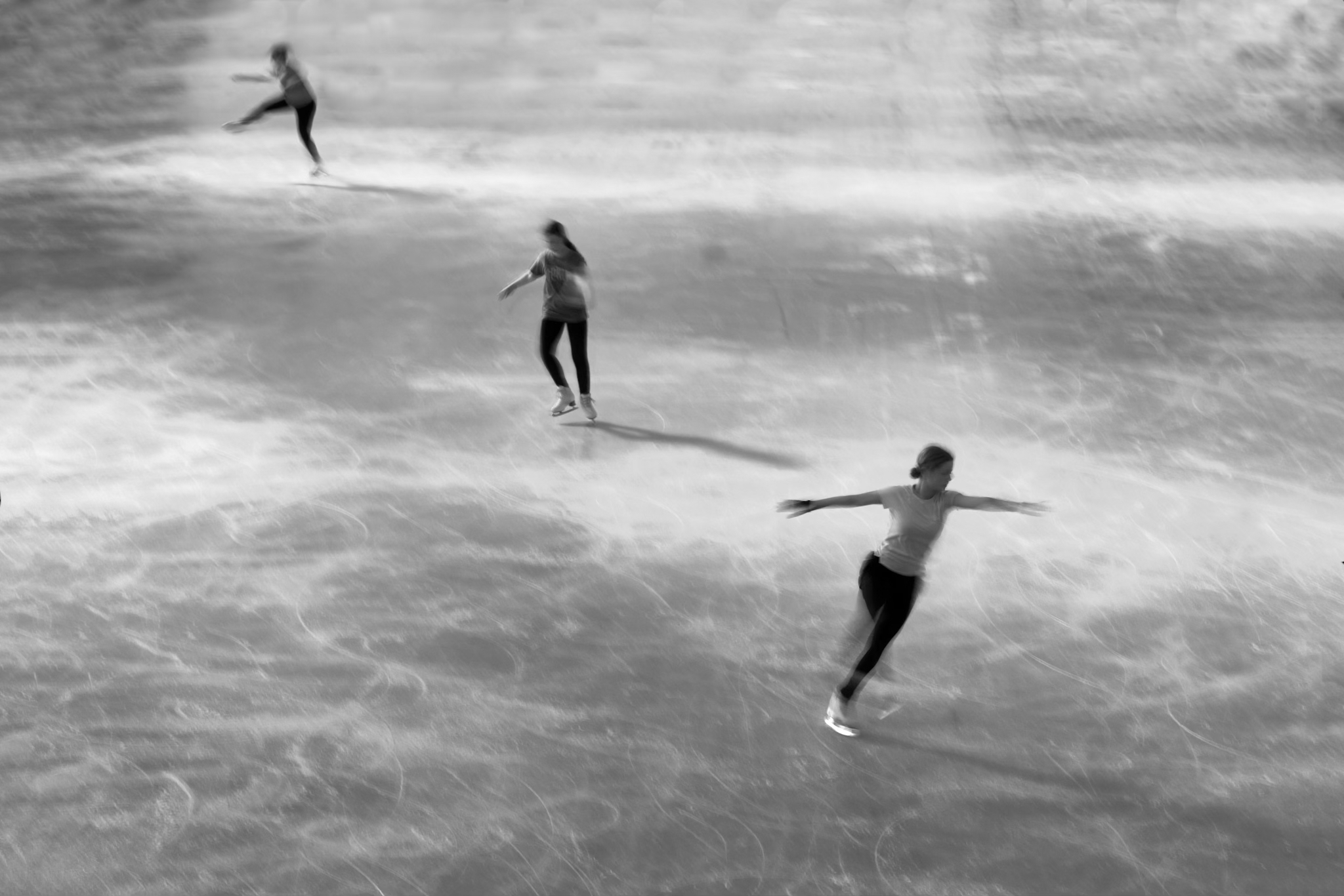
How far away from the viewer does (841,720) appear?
5.80 meters

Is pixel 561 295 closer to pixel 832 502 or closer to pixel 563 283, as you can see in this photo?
pixel 563 283

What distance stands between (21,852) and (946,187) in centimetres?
1162

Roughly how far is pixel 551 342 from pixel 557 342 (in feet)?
0.38

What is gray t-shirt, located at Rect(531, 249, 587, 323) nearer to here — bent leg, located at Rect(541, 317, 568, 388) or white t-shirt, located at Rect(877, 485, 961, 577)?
bent leg, located at Rect(541, 317, 568, 388)

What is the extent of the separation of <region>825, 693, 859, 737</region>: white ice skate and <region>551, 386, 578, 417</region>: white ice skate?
3900mm

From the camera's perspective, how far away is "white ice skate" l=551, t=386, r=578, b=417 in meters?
Result: 8.97

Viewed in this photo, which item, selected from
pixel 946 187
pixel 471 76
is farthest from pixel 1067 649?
pixel 471 76

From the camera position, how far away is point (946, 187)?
1373cm

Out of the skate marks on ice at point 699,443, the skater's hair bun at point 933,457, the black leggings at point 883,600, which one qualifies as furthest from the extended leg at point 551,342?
the skater's hair bun at point 933,457

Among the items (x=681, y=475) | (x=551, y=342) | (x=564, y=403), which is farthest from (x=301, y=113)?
(x=681, y=475)

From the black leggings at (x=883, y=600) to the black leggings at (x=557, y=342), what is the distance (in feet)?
11.9

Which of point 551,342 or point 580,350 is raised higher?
point 551,342

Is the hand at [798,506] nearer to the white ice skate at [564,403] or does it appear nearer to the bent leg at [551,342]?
the bent leg at [551,342]

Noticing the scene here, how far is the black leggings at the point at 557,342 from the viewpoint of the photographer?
8.44 m
